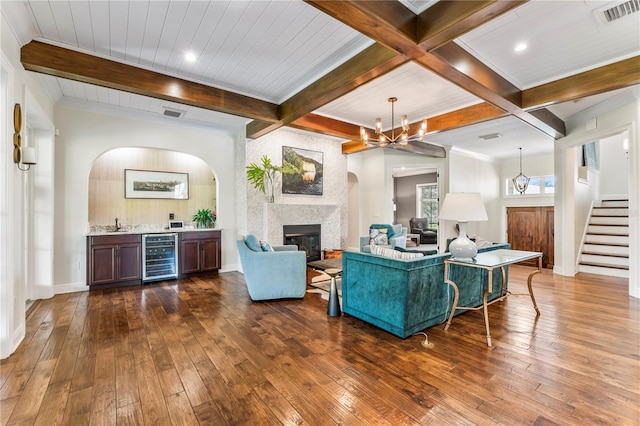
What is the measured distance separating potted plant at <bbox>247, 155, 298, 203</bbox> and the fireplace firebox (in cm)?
89

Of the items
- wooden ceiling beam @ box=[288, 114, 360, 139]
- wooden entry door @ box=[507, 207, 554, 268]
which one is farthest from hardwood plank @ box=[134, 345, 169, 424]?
wooden entry door @ box=[507, 207, 554, 268]

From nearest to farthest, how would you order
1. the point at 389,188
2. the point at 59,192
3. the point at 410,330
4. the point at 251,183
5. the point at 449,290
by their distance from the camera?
the point at 410,330, the point at 449,290, the point at 59,192, the point at 251,183, the point at 389,188

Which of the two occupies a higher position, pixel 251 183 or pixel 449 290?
pixel 251 183

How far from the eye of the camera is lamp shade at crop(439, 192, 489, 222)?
10.2 ft

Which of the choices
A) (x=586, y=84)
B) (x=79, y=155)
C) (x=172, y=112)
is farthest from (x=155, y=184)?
(x=586, y=84)

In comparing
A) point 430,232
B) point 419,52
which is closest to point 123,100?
point 419,52

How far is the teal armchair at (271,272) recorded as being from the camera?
4051mm

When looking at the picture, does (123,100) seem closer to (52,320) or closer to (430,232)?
(52,320)

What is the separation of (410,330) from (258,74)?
3.49 meters

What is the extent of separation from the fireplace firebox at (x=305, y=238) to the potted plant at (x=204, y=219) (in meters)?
1.51

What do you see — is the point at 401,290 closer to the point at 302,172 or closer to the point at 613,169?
the point at 302,172

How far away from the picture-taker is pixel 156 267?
5.20 m

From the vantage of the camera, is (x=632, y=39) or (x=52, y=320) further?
(x=52, y=320)

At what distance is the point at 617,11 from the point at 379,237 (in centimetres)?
473
